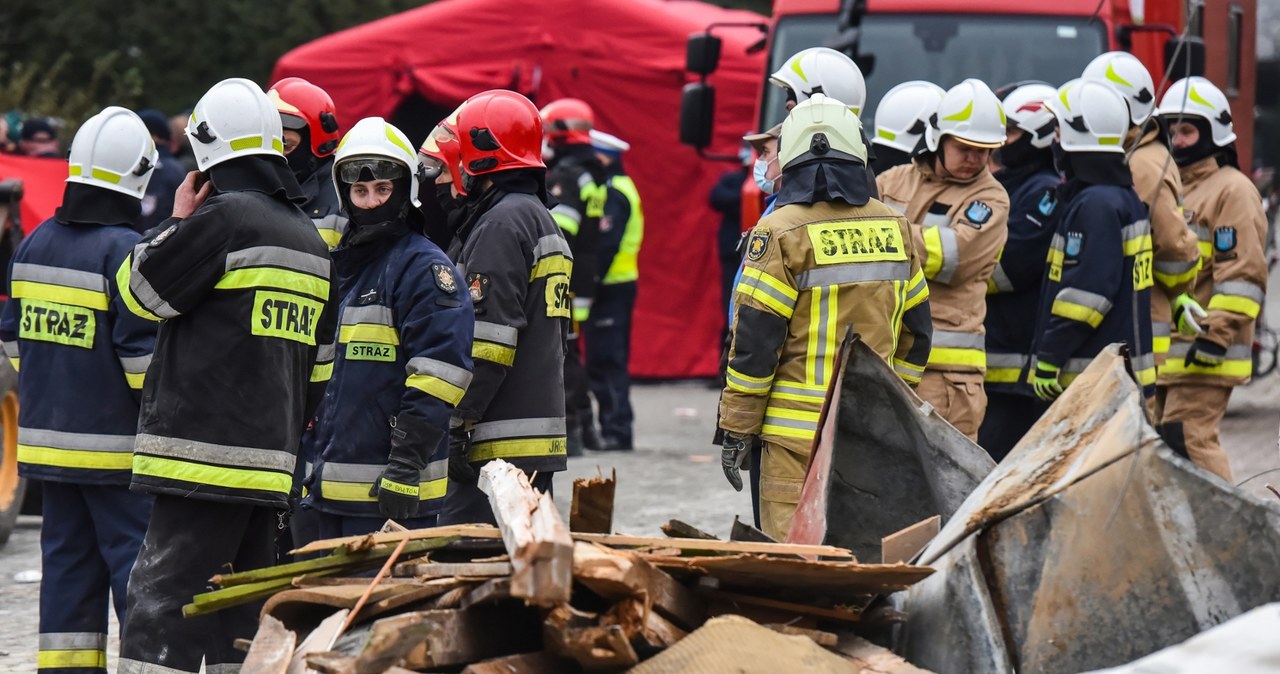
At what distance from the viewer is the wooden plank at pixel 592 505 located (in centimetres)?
376

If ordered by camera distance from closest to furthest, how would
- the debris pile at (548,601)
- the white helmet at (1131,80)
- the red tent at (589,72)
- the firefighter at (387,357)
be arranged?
the debris pile at (548,601) < the firefighter at (387,357) < the white helmet at (1131,80) < the red tent at (589,72)

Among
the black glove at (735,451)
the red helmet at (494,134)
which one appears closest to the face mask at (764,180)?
the red helmet at (494,134)

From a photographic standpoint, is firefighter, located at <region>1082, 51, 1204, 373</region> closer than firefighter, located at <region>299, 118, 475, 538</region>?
No

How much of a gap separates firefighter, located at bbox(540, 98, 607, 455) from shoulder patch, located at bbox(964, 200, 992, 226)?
13.8ft

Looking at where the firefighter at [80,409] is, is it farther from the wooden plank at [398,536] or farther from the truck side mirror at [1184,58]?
the truck side mirror at [1184,58]

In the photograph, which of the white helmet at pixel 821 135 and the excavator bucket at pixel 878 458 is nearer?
the excavator bucket at pixel 878 458

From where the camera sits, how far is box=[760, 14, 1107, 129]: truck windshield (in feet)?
31.0

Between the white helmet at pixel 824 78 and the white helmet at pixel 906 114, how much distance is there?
440 mm

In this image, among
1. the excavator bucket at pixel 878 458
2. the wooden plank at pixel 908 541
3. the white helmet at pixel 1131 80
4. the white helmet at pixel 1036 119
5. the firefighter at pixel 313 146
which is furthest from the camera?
the white helmet at pixel 1131 80

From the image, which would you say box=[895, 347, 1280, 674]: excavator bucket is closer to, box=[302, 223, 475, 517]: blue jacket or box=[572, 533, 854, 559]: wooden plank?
box=[572, 533, 854, 559]: wooden plank

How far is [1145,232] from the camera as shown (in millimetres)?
6445

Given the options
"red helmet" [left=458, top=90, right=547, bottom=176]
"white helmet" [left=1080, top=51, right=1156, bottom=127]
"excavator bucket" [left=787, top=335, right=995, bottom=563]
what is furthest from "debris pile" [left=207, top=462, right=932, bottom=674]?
"white helmet" [left=1080, top=51, right=1156, bottom=127]

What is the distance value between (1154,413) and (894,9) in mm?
3269

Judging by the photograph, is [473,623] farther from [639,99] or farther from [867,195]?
[639,99]
